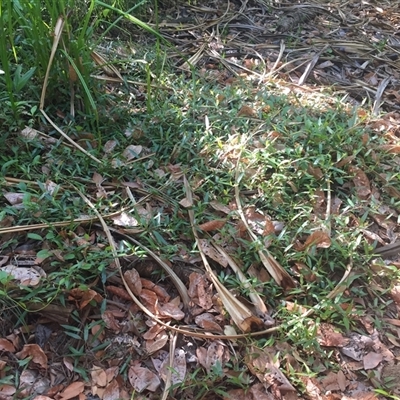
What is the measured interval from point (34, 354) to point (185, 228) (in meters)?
0.67

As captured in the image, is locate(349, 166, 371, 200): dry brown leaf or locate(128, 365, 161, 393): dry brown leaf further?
locate(349, 166, 371, 200): dry brown leaf

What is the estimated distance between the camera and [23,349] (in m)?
1.46

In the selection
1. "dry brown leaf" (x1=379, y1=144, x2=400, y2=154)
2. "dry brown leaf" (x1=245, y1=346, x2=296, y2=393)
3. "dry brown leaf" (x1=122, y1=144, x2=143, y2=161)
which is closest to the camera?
"dry brown leaf" (x1=245, y1=346, x2=296, y2=393)

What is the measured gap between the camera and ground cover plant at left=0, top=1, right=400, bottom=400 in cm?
152

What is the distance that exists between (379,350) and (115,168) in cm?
118

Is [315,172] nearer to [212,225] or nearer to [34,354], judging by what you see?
[212,225]

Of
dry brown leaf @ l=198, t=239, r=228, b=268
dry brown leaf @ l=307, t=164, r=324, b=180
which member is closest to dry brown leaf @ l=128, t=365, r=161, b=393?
dry brown leaf @ l=198, t=239, r=228, b=268

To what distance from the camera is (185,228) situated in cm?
185

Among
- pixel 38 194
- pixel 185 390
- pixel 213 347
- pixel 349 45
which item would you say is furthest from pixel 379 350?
pixel 349 45

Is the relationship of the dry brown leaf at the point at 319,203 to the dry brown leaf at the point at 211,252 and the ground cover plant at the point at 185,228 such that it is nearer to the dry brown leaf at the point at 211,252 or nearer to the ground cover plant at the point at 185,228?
the ground cover plant at the point at 185,228

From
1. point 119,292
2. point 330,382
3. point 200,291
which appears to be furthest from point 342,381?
point 119,292

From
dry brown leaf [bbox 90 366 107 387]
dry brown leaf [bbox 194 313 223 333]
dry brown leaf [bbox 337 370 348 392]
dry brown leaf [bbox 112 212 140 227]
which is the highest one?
dry brown leaf [bbox 112 212 140 227]

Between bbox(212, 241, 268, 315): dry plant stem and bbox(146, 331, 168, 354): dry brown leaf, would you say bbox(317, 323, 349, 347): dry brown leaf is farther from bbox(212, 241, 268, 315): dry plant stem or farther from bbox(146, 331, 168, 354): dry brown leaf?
bbox(146, 331, 168, 354): dry brown leaf

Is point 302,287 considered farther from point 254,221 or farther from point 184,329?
point 184,329
